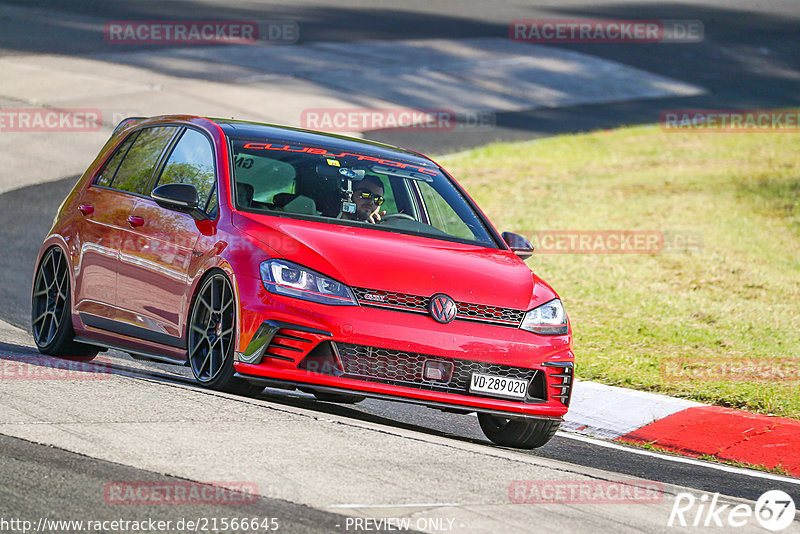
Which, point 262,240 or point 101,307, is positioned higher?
point 262,240

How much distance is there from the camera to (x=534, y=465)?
673cm

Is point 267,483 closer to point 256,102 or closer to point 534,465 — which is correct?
point 534,465

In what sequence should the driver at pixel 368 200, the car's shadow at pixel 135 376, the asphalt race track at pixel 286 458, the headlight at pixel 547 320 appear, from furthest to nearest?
the driver at pixel 368 200
the car's shadow at pixel 135 376
the headlight at pixel 547 320
the asphalt race track at pixel 286 458

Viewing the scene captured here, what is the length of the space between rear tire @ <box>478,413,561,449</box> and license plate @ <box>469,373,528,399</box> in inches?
11.6

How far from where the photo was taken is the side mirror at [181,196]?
7.67m

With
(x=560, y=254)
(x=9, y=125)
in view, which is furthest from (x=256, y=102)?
(x=560, y=254)

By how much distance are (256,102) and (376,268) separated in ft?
55.4

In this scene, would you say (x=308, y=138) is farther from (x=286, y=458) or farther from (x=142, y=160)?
(x=286, y=458)

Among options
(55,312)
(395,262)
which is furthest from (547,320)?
(55,312)

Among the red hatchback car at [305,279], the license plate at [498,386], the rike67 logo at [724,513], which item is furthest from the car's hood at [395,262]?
the rike67 logo at [724,513]

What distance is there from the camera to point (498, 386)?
7297 mm

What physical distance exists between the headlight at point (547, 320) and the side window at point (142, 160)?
2.84 meters

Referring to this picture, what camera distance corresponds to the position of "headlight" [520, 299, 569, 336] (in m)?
7.45

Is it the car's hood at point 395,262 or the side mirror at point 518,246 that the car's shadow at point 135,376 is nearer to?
the car's hood at point 395,262
